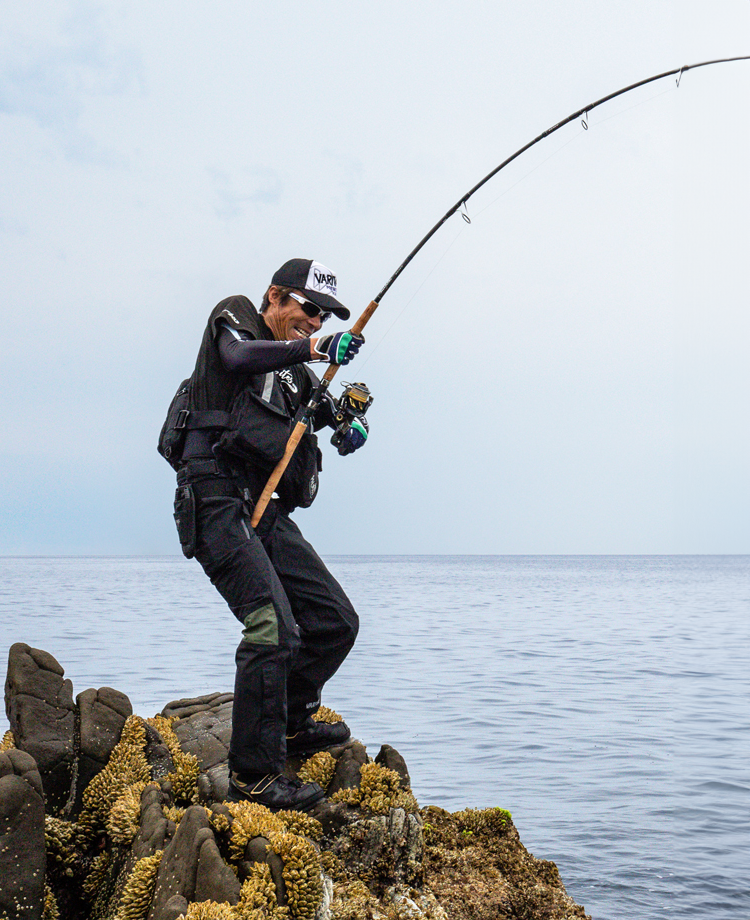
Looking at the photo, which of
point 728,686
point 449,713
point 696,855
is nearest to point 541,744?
point 449,713

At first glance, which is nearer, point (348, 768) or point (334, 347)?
point (334, 347)

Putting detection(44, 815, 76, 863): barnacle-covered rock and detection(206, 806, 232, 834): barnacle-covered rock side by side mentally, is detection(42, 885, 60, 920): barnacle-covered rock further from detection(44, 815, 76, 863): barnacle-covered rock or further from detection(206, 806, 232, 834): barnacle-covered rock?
detection(206, 806, 232, 834): barnacle-covered rock

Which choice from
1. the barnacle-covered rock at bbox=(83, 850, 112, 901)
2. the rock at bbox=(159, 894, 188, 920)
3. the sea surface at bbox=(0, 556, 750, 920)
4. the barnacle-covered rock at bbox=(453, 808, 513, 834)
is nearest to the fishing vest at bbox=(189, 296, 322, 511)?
the rock at bbox=(159, 894, 188, 920)

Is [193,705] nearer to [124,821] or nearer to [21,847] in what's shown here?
[124,821]

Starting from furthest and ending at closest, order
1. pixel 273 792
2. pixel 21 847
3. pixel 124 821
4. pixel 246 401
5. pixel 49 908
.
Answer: pixel 246 401 → pixel 273 792 → pixel 124 821 → pixel 49 908 → pixel 21 847

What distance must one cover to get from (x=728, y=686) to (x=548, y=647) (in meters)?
6.72

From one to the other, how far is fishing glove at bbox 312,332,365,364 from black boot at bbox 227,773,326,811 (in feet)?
8.65

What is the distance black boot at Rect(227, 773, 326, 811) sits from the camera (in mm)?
5395

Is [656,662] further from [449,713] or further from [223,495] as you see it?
[223,495]

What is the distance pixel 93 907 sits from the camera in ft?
17.6

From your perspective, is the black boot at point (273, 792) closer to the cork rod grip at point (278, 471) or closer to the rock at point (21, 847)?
the rock at point (21, 847)

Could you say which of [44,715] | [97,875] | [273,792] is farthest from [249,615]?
[97,875]

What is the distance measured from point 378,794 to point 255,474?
7.37 feet

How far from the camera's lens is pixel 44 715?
6008 mm
